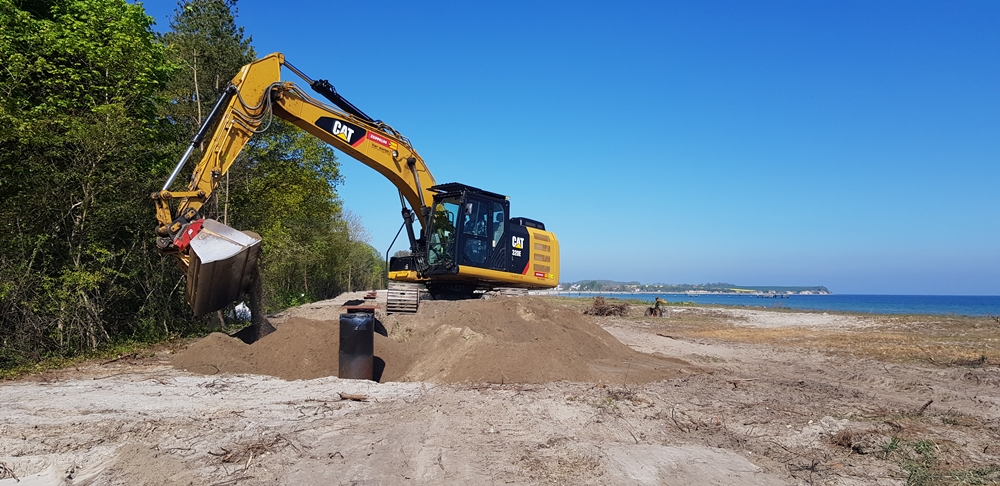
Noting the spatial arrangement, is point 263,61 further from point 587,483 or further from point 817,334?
point 817,334

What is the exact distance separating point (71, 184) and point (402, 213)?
21.1 feet

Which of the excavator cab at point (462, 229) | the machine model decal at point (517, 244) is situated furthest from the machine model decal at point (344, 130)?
the machine model decal at point (517, 244)

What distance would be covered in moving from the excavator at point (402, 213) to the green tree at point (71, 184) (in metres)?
1.25

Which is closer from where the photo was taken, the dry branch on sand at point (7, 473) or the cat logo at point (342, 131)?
the dry branch on sand at point (7, 473)

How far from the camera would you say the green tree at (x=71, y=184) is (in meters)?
10.7

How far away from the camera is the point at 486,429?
634cm

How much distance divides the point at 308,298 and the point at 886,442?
34786 mm

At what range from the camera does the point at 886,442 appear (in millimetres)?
6113

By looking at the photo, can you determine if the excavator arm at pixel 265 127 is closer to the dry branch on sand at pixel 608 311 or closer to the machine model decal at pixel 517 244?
the machine model decal at pixel 517 244

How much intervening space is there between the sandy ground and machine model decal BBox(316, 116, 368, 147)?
4709 mm

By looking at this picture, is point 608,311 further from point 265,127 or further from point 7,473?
point 7,473

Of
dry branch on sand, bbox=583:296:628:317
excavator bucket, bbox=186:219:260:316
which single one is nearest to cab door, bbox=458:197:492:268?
excavator bucket, bbox=186:219:260:316

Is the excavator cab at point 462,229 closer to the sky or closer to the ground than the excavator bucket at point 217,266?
closer to the sky

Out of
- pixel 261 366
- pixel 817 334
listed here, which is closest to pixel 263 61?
pixel 261 366
